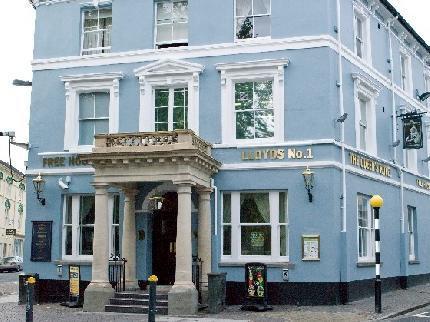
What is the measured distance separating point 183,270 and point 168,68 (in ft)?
22.6

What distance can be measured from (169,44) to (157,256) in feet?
23.0

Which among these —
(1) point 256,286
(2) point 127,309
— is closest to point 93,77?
(2) point 127,309

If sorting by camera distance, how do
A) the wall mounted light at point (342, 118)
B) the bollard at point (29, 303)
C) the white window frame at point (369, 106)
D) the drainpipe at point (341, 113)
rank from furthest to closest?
the white window frame at point (369, 106), the drainpipe at point (341, 113), the wall mounted light at point (342, 118), the bollard at point (29, 303)

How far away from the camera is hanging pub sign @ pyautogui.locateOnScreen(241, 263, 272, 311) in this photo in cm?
1778

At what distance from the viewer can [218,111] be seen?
2003cm

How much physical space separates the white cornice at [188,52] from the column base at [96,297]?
758cm

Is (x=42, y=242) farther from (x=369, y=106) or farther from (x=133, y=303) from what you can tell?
(x=369, y=106)

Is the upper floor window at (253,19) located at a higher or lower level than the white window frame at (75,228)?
higher

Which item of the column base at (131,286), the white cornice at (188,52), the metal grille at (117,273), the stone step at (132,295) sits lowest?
the stone step at (132,295)

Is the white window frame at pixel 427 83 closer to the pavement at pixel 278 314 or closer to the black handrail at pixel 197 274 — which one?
the pavement at pixel 278 314

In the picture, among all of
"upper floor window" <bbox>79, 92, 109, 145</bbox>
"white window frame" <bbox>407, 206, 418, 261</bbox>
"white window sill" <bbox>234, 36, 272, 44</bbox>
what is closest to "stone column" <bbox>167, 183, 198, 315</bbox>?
"upper floor window" <bbox>79, 92, 109, 145</bbox>

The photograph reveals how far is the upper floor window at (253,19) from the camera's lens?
66.4 feet

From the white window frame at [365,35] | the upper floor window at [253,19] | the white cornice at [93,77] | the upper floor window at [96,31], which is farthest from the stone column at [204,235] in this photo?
the white window frame at [365,35]

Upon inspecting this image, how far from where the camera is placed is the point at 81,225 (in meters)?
21.2
